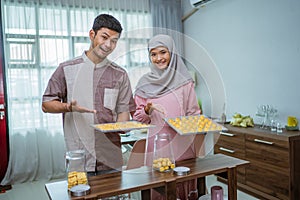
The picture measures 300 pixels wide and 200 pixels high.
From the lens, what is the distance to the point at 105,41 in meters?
1.48

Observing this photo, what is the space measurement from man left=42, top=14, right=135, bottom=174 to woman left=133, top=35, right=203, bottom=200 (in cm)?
13

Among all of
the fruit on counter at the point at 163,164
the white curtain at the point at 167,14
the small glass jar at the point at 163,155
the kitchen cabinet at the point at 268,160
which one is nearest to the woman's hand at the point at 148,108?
the small glass jar at the point at 163,155

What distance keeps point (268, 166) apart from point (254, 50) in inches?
52.1

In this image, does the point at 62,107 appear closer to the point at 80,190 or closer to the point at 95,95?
the point at 95,95

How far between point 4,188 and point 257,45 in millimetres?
3413

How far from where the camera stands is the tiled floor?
3.16 m

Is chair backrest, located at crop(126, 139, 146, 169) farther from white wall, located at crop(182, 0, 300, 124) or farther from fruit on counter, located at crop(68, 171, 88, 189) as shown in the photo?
white wall, located at crop(182, 0, 300, 124)

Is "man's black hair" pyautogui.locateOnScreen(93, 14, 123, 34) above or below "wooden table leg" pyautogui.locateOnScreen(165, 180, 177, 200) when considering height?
above

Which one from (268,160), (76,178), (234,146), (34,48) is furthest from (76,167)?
(34,48)

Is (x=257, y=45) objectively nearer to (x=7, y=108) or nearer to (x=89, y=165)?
(x=89, y=165)

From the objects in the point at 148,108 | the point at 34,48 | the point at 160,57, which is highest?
the point at 34,48

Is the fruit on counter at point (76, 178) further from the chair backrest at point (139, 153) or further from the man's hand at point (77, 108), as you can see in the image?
the chair backrest at point (139, 153)

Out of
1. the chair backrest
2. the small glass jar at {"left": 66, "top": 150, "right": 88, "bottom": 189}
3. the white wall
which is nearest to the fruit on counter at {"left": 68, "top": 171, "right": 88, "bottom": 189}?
the small glass jar at {"left": 66, "top": 150, "right": 88, "bottom": 189}

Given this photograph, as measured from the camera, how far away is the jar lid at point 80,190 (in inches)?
44.2
